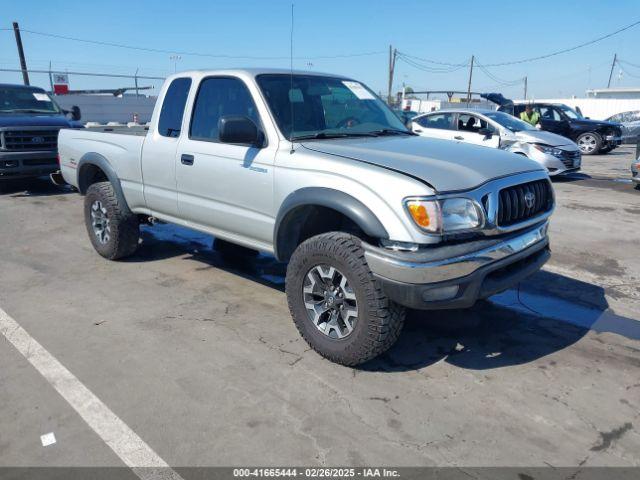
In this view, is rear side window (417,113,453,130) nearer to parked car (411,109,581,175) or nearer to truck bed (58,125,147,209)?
parked car (411,109,581,175)

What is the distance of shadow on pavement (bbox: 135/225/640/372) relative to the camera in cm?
352

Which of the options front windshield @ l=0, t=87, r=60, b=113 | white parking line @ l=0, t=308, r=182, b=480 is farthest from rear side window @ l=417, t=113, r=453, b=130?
A: white parking line @ l=0, t=308, r=182, b=480

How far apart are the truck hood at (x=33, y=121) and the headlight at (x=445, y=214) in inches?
334

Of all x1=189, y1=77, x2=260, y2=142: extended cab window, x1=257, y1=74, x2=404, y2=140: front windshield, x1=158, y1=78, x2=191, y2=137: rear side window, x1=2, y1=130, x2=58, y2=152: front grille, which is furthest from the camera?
x1=2, y1=130, x2=58, y2=152: front grille

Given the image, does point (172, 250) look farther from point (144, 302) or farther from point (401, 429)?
point (401, 429)

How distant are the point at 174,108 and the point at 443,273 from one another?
302 cm

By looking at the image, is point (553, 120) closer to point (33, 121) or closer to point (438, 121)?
point (438, 121)

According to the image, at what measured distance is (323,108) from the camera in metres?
4.18

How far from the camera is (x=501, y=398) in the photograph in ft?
9.91

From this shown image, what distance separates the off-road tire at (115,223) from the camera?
521 centimetres

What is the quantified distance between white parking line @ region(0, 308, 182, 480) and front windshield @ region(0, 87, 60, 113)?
758 centimetres

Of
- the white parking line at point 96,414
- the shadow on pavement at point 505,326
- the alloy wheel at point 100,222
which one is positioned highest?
the alloy wheel at point 100,222

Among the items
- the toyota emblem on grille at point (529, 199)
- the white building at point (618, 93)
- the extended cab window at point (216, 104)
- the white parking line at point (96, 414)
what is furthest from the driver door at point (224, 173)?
the white building at point (618, 93)

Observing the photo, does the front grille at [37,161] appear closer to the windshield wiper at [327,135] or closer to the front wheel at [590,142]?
the windshield wiper at [327,135]
